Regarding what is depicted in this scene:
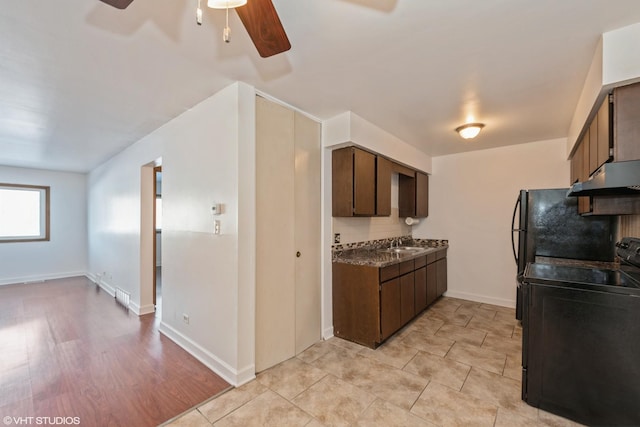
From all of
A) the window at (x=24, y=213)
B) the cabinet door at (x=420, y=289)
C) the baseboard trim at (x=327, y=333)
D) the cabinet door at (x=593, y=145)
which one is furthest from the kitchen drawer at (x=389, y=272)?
the window at (x=24, y=213)

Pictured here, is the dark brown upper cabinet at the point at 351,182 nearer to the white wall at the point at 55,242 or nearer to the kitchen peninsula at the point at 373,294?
the kitchen peninsula at the point at 373,294

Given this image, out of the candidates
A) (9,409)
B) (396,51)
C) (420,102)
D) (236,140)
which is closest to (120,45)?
(236,140)

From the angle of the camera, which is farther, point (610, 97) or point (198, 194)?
point (198, 194)

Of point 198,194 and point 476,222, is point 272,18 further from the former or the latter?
point 476,222

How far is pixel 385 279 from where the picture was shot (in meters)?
2.93

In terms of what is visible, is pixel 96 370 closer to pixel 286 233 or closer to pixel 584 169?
pixel 286 233

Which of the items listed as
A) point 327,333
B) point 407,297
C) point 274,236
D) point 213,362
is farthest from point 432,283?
point 213,362

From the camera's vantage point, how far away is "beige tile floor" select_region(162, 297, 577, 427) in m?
1.86

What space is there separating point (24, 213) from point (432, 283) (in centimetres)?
838

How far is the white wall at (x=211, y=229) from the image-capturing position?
2285mm

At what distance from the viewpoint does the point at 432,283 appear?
409 centimetres

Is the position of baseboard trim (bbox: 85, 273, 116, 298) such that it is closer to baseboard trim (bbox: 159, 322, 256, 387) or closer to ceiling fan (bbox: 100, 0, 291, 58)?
baseboard trim (bbox: 159, 322, 256, 387)

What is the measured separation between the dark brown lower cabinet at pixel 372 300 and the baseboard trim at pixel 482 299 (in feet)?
4.98

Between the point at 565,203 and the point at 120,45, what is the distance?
4.31 meters
